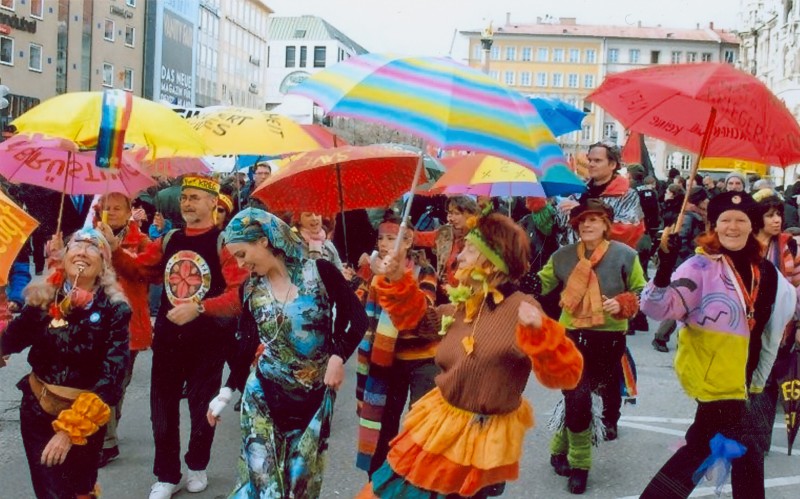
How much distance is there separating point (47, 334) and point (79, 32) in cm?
4454

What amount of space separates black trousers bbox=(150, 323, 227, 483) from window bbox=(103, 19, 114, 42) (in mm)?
46564

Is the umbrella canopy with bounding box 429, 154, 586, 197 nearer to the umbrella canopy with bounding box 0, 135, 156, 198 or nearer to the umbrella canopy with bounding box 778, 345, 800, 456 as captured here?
the umbrella canopy with bounding box 778, 345, 800, 456

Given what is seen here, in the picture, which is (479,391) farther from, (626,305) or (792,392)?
(792,392)

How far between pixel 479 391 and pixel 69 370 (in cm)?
178

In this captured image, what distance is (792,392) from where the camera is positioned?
5797 millimetres

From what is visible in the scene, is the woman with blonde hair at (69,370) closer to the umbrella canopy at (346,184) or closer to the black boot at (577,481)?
the umbrella canopy at (346,184)

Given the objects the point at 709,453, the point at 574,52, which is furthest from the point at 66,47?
the point at 574,52

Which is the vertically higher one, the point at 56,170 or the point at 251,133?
the point at 251,133

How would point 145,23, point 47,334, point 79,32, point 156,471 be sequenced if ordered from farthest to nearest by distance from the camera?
point 145,23 < point 79,32 < point 156,471 < point 47,334

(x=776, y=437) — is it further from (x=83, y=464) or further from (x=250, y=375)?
(x=83, y=464)

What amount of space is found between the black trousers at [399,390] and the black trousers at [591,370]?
95cm

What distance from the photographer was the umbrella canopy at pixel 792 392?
580cm

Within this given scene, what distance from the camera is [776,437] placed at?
6891 millimetres

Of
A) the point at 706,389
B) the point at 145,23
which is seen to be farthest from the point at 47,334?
the point at 145,23
